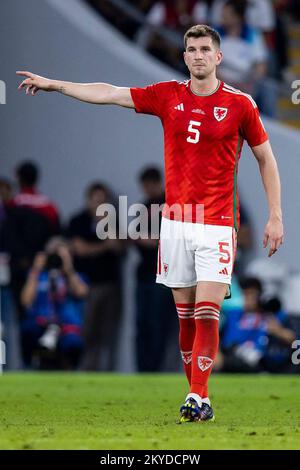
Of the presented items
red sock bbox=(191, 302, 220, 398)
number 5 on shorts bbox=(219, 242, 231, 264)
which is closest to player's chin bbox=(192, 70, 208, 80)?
number 5 on shorts bbox=(219, 242, 231, 264)

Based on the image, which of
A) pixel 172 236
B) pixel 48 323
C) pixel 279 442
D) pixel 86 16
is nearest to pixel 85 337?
pixel 48 323

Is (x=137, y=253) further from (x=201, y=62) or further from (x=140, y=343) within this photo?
(x=201, y=62)

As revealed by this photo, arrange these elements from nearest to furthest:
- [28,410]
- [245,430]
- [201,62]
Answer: [245,430] → [201,62] → [28,410]

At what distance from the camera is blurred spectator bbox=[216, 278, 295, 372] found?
581 inches

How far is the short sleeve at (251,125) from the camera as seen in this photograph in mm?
8617

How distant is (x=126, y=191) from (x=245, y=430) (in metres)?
9.45

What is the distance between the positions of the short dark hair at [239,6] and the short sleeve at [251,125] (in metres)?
8.30

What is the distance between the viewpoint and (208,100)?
868 cm

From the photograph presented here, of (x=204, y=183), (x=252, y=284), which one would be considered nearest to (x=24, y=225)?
(x=252, y=284)

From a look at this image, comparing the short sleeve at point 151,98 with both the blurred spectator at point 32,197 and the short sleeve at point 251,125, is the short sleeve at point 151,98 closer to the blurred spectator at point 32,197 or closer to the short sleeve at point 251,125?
the short sleeve at point 251,125

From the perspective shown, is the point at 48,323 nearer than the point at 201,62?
No

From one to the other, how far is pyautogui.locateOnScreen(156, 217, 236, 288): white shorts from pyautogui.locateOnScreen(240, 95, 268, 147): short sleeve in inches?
23.3

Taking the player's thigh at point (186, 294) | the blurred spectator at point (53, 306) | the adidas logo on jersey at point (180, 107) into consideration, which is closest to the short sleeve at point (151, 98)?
the adidas logo on jersey at point (180, 107)

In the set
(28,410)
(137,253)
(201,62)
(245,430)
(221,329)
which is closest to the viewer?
(245,430)
